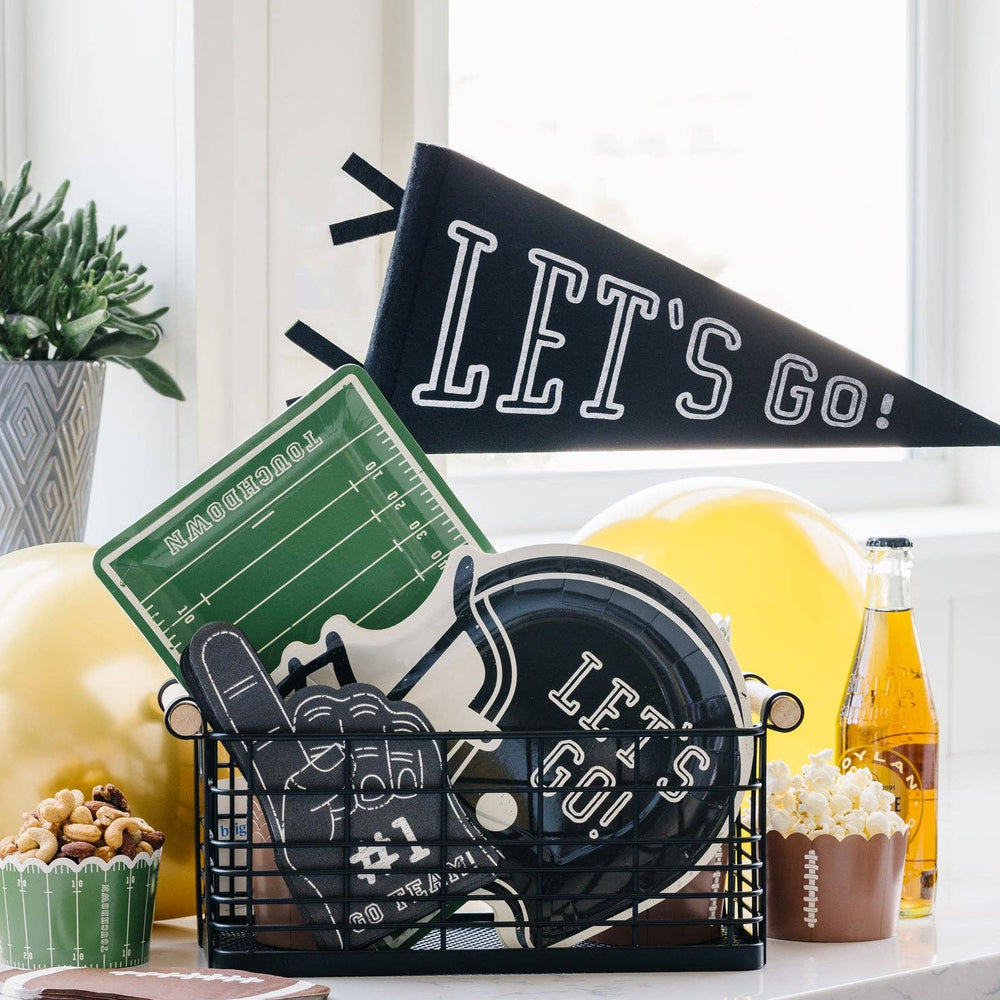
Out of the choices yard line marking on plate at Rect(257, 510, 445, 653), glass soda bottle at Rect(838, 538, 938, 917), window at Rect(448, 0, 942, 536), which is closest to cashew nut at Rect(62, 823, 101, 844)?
yard line marking on plate at Rect(257, 510, 445, 653)

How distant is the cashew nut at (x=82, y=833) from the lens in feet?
1.97

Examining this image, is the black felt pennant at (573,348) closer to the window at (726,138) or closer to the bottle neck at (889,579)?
the bottle neck at (889,579)

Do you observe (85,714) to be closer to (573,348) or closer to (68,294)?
(573,348)

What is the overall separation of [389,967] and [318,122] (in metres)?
0.71

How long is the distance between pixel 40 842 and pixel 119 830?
3 centimetres

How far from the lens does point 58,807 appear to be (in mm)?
613

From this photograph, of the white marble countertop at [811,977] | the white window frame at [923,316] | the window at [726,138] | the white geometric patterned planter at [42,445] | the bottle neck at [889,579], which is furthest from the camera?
the white window frame at [923,316]

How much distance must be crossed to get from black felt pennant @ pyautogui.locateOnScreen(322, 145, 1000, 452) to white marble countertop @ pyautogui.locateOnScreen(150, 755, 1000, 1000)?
259mm

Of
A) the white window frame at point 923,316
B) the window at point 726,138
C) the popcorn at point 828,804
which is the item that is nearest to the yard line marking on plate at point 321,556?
the popcorn at point 828,804

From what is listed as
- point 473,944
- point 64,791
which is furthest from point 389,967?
point 64,791

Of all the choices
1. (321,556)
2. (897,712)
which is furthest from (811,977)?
(321,556)

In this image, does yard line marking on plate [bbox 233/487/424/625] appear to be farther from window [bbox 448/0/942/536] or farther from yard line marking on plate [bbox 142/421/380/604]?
window [bbox 448/0/942/536]

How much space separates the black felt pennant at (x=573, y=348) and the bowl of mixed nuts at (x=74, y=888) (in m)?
0.25

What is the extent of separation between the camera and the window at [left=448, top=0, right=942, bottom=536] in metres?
1.43
